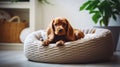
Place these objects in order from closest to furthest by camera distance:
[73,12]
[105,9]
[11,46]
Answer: [105,9] → [11,46] → [73,12]

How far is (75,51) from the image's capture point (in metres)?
2.27

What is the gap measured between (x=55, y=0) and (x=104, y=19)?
2.53ft

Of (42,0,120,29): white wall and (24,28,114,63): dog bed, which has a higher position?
(42,0,120,29): white wall

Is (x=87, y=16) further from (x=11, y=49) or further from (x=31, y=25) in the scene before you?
(x=11, y=49)

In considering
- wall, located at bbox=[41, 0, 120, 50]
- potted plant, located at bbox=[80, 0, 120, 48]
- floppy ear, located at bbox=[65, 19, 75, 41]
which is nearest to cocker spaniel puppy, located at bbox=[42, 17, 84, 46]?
floppy ear, located at bbox=[65, 19, 75, 41]

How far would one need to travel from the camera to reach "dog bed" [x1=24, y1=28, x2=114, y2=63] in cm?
227

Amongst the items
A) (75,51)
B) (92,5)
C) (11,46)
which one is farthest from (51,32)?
(11,46)

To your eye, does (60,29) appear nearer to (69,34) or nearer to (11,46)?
(69,34)

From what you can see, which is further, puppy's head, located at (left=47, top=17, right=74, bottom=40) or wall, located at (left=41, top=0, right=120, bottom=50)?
wall, located at (left=41, top=0, right=120, bottom=50)

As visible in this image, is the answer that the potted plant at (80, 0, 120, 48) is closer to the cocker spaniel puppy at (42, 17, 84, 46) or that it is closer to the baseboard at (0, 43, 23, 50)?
the cocker spaniel puppy at (42, 17, 84, 46)

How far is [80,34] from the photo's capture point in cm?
255

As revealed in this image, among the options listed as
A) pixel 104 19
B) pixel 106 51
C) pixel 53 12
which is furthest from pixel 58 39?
pixel 53 12

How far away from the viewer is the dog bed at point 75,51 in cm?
227

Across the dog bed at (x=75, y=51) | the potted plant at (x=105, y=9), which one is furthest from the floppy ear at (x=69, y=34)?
the potted plant at (x=105, y=9)
